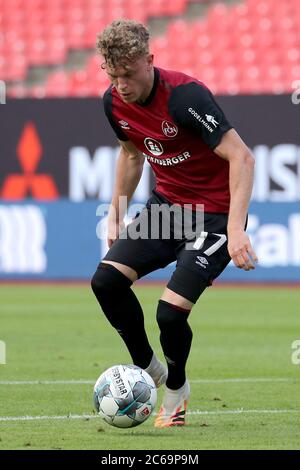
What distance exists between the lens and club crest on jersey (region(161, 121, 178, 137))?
6266 mm

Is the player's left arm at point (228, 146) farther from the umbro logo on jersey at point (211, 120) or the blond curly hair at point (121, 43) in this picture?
the blond curly hair at point (121, 43)

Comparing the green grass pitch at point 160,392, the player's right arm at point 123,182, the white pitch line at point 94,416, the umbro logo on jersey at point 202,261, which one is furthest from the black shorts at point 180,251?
the white pitch line at point 94,416

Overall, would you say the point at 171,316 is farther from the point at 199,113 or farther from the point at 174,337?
the point at 199,113

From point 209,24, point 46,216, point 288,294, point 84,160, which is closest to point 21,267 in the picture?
point 46,216

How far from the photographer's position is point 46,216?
18328 mm

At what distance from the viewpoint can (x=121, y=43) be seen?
586cm

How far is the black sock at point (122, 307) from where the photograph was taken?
639 cm

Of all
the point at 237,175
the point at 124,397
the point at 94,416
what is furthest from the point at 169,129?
the point at 94,416

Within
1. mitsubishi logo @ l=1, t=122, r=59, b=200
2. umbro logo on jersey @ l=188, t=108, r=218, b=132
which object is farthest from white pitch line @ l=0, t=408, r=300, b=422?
mitsubishi logo @ l=1, t=122, r=59, b=200

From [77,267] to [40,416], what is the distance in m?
11.9

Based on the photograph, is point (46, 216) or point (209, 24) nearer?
point (46, 216)

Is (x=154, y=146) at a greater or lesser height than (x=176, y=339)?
greater

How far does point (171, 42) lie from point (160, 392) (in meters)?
16.2
